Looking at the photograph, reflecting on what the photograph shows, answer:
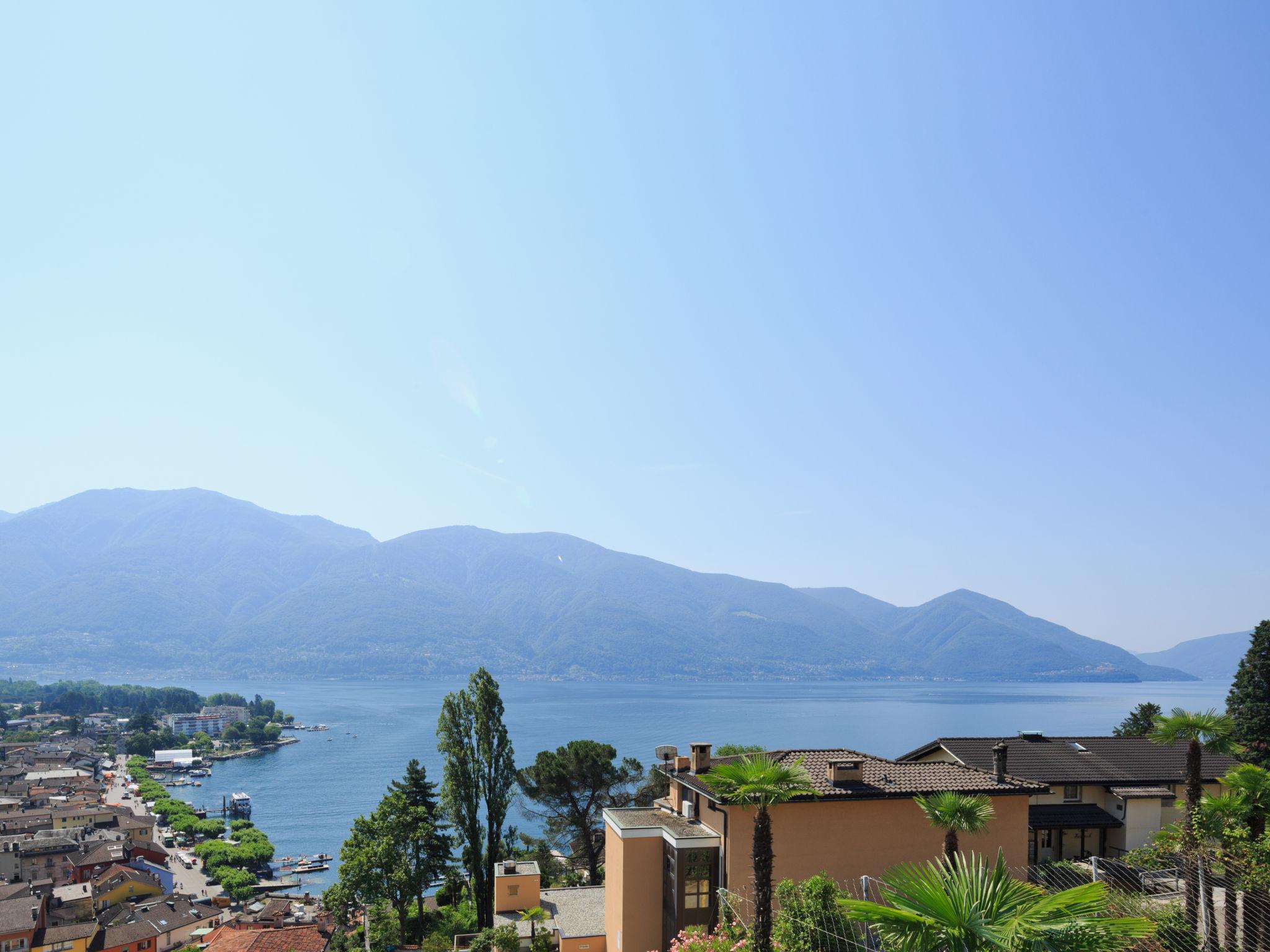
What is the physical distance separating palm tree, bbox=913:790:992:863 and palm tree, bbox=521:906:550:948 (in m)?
11.9

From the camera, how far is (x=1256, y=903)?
8859mm

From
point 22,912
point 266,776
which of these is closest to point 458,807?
point 22,912

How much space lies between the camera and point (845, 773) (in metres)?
15.3

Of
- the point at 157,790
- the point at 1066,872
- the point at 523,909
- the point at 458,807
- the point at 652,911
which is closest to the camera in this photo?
the point at 1066,872

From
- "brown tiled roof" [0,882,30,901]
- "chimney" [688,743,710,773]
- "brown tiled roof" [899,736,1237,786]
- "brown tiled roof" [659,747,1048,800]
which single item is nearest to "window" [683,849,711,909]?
"brown tiled roof" [659,747,1048,800]

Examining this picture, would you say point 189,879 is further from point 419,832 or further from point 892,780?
point 892,780

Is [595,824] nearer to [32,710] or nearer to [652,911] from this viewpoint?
[652,911]

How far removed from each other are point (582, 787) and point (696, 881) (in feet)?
58.8

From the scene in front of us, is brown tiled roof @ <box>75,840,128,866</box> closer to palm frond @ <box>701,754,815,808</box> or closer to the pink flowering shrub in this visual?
the pink flowering shrub

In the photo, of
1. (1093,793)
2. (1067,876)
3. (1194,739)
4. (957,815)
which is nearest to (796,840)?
(957,815)

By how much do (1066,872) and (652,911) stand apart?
7.74m

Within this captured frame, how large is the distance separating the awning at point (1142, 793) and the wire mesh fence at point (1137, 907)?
15.5 feet

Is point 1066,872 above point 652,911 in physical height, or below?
above

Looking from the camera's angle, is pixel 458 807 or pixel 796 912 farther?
pixel 458 807
